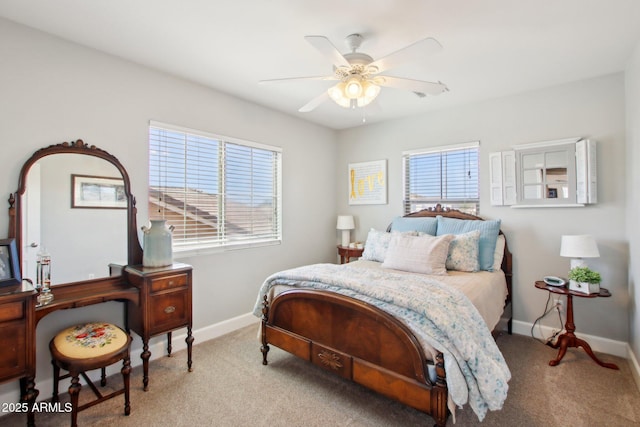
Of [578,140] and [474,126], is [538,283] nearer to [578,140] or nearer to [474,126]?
[578,140]

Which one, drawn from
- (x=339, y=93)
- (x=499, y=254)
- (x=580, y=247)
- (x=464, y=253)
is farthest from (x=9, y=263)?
(x=580, y=247)

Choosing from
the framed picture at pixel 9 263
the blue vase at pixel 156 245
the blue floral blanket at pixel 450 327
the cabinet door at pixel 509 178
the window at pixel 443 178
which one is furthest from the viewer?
the window at pixel 443 178

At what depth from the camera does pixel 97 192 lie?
2396 millimetres

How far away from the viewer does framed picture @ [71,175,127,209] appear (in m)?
2.29

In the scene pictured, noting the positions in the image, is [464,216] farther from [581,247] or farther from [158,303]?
[158,303]

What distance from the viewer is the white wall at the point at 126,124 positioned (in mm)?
2074

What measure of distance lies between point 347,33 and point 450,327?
199 centimetres

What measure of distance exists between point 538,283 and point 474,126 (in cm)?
179

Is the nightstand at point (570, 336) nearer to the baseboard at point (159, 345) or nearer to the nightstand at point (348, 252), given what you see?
the nightstand at point (348, 252)

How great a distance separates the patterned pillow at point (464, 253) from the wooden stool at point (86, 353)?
9.09 ft

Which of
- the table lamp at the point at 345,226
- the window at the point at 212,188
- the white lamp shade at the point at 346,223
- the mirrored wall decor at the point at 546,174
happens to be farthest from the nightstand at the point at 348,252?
the mirrored wall decor at the point at 546,174

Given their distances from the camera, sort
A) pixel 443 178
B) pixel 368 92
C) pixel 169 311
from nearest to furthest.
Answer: pixel 368 92
pixel 169 311
pixel 443 178

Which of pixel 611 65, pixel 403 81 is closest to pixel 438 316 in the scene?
pixel 403 81

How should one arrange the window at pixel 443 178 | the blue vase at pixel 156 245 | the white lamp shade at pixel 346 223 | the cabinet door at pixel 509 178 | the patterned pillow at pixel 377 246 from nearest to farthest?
the blue vase at pixel 156 245 < the cabinet door at pixel 509 178 < the patterned pillow at pixel 377 246 < the window at pixel 443 178 < the white lamp shade at pixel 346 223
